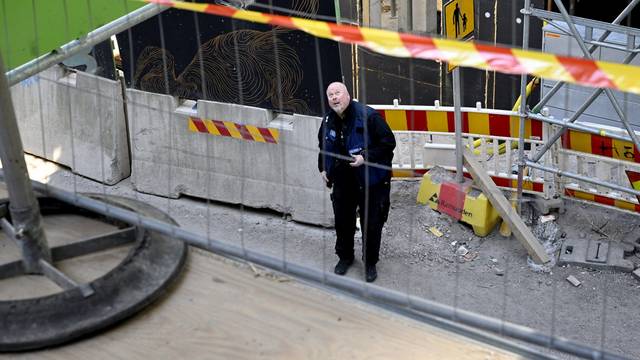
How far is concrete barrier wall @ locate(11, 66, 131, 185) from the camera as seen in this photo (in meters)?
8.59

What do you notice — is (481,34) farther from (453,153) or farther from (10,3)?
(10,3)

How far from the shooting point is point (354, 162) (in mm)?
6445

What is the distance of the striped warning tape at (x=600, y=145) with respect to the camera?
7.50m

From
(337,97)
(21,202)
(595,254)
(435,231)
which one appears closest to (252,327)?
(21,202)

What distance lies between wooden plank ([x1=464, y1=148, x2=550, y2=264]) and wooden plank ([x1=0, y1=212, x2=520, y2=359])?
3571 millimetres

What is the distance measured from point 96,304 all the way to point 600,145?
4.96 metres

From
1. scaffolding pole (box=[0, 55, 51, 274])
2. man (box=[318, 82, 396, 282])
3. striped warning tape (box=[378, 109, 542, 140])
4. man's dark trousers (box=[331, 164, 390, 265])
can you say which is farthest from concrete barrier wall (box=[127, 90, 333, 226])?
scaffolding pole (box=[0, 55, 51, 274])

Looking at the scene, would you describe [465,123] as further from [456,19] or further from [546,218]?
[456,19]

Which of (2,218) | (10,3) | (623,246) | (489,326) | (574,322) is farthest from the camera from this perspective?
(623,246)

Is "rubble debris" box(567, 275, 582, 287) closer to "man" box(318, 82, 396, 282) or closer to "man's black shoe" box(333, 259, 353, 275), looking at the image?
"man" box(318, 82, 396, 282)

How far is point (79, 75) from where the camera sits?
856cm

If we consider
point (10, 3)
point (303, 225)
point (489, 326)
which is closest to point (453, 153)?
point (303, 225)

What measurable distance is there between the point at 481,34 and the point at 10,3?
517cm

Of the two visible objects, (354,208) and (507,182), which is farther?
(507,182)
